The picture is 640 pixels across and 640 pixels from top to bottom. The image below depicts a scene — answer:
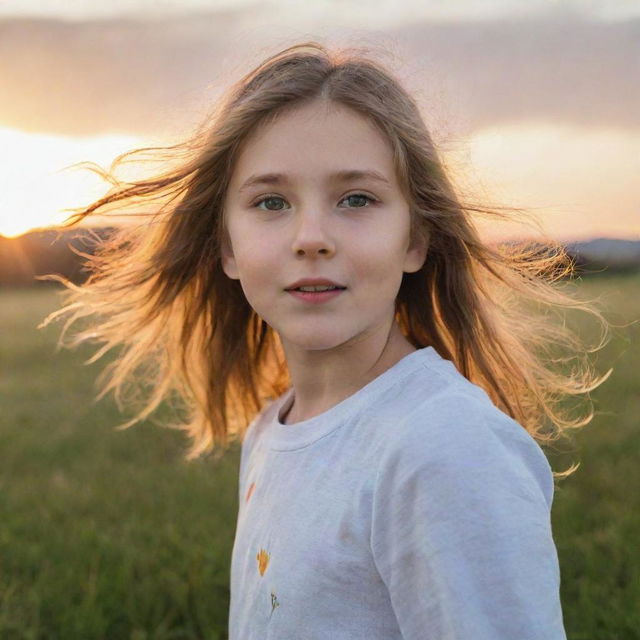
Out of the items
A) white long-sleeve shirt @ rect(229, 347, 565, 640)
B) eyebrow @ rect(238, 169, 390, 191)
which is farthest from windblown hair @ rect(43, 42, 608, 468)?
white long-sleeve shirt @ rect(229, 347, 565, 640)

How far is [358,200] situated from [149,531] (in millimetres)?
2318

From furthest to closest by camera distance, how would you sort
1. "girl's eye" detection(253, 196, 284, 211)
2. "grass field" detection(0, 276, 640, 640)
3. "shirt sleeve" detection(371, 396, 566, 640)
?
"grass field" detection(0, 276, 640, 640) → "girl's eye" detection(253, 196, 284, 211) → "shirt sleeve" detection(371, 396, 566, 640)

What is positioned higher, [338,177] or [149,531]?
[338,177]

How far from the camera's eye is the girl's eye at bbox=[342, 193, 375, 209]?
1.97 m

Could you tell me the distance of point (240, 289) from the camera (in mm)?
2742

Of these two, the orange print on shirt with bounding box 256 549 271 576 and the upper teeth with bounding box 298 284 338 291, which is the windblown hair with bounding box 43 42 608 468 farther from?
the orange print on shirt with bounding box 256 549 271 576

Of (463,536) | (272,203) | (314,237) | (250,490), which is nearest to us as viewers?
(463,536)

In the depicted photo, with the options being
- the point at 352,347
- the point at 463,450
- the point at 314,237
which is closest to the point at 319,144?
the point at 314,237

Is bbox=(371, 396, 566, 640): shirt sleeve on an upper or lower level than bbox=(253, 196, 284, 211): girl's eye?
lower

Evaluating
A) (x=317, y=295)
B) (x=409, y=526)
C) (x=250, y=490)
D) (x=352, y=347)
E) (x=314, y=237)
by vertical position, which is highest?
(x=314, y=237)

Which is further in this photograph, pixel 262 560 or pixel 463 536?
pixel 262 560

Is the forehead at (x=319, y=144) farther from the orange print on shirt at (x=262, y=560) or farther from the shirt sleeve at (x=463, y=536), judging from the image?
the orange print on shirt at (x=262, y=560)

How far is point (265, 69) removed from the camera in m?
2.29

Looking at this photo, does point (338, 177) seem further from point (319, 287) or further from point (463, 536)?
point (463, 536)
